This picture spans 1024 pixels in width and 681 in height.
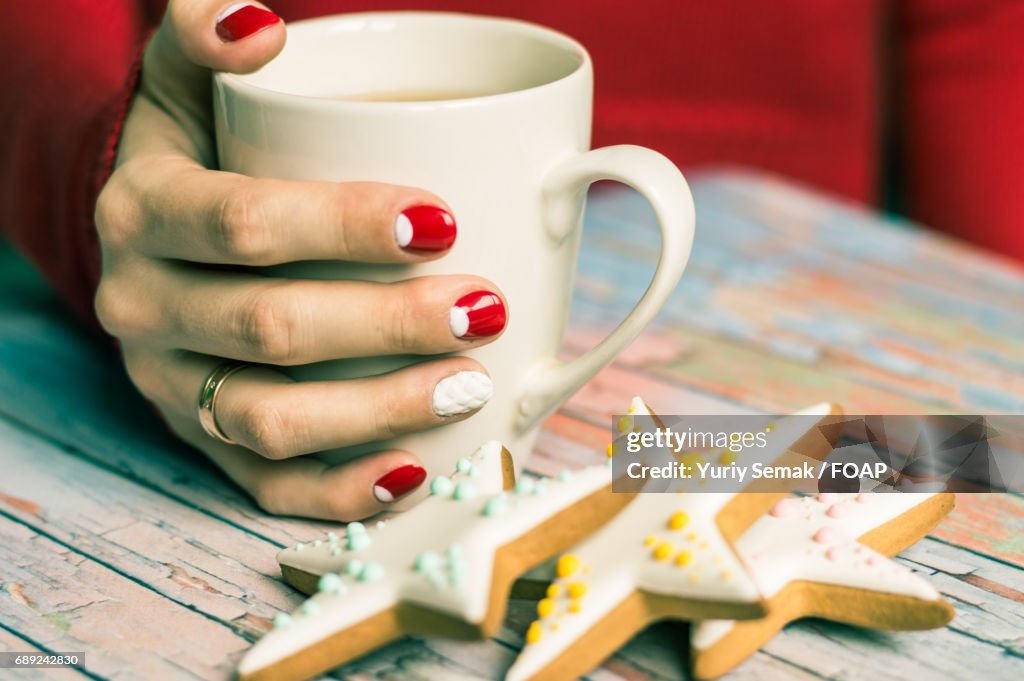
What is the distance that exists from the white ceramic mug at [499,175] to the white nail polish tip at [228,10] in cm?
4

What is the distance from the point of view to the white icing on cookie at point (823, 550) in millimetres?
453

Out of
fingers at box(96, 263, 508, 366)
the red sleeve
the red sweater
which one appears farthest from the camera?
the red sweater

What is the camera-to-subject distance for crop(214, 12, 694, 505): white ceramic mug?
1.65ft

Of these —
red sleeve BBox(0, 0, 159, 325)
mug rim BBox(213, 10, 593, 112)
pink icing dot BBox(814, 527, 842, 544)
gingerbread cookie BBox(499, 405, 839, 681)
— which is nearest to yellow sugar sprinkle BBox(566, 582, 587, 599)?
gingerbread cookie BBox(499, 405, 839, 681)

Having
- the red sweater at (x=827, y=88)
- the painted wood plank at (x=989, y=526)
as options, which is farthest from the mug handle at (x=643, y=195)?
the red sweater at (x=827, y=88)

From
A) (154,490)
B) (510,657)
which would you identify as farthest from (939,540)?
(154,490)

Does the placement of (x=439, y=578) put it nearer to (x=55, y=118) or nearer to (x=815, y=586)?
(x=815, y=586)

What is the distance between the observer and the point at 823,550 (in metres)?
0.47

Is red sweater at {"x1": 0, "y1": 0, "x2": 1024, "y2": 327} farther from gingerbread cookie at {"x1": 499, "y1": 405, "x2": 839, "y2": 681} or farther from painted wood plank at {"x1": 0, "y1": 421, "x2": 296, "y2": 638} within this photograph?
gingerbread cookie at {"x1": 499, "y1": 405, "x2": 839, "y2": 681}

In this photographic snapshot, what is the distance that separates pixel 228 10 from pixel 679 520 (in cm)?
37

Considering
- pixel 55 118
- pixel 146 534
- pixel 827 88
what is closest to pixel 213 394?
pixel 146 534

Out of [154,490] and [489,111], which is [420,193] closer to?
[489,111]

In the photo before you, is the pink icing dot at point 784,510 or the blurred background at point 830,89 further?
the blurred background at point 830,89

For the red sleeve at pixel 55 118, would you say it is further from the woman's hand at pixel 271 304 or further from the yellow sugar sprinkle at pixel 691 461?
the yellow sugar sprinkle at pixel 691 461
